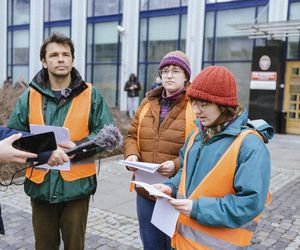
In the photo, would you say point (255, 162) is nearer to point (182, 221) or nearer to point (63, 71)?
point (182, 221)

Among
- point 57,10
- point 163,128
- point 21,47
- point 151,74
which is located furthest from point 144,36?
point 163,128

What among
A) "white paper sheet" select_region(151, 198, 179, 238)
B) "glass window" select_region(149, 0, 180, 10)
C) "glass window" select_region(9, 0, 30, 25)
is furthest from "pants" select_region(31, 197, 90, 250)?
"glass window" select_region(9, 0, 30, 25)

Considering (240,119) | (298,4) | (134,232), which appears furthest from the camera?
(298,4)

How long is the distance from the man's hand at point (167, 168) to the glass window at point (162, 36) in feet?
48.4

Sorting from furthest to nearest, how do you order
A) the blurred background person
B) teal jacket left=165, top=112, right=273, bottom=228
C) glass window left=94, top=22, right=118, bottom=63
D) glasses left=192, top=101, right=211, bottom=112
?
glass window left=94, top=22, right=118, bottom=63, the blurred background person, glasses left=192, top=101, right=211, bottom=112, teal jacket left=165, top=112, right=273, bottom=228

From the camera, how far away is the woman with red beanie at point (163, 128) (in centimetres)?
290

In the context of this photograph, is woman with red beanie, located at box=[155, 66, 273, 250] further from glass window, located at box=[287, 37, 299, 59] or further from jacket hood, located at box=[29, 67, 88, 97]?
glass window, located at box=[287, 37, 299, 59]

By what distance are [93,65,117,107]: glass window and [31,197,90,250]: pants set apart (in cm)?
1627

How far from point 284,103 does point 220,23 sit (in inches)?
167

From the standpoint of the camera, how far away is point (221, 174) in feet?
6.65

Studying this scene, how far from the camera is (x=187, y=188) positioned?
2.23 m

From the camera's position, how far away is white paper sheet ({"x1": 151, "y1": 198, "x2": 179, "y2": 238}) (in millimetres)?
2182

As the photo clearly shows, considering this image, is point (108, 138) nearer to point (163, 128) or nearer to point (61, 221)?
point (163, 128)

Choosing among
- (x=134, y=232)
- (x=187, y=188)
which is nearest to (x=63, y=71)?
(x=187, y=188)
